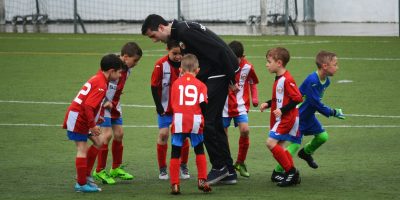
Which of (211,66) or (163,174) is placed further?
(163,174)

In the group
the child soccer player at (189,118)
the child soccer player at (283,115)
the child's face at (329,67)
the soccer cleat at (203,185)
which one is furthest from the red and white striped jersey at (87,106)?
the child's face at (329,67)

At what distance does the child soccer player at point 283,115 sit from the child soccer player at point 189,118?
0.82 m

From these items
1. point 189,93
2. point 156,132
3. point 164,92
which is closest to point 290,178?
point 189,93

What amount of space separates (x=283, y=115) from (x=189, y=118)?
109cm

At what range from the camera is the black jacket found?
9.66 metres

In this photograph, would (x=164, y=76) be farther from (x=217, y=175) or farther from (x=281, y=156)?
(x=281, y=156)

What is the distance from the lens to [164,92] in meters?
10.5

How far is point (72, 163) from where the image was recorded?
1120cm

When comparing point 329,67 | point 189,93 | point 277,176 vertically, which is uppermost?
point 329,67

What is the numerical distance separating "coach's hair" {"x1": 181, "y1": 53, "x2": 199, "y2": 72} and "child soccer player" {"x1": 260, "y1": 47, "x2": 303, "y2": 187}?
90 centimetres

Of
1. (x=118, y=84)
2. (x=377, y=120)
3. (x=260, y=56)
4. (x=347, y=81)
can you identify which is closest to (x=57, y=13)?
(x=260, y=56)

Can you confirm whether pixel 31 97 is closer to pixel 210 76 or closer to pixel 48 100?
pixel 48 100

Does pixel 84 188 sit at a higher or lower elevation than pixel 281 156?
lower

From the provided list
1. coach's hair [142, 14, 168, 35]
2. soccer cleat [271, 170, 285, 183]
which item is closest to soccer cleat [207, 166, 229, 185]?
soccer cleat [271, 170, 285, 183]
